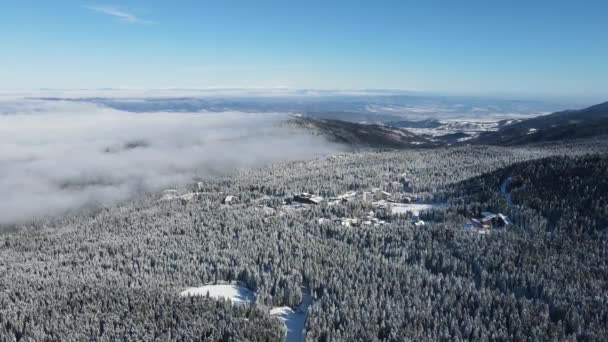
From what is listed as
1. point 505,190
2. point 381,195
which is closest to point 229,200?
point 381,195

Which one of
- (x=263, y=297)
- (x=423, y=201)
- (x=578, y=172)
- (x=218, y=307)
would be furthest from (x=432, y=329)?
(x=578, y=172)

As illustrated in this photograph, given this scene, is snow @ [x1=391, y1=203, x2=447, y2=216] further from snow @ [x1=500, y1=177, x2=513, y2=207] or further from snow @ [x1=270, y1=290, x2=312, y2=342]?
snow @ [x1=270, y1=290, x2=312, y2=342]

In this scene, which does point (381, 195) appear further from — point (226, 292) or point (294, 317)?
point (294, 317)

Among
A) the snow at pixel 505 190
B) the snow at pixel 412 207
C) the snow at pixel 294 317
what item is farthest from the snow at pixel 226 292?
the snow at pixel 505 190

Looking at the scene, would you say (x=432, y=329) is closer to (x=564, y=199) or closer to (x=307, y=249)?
(x=307, y=249)

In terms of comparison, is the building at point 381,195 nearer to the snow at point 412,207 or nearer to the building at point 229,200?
the snow at point 412,207

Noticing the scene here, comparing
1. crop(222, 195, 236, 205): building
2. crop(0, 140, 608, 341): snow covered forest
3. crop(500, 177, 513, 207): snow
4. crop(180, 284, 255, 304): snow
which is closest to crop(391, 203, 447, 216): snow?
crop(0, 140, 608, 341): snow covered forest
